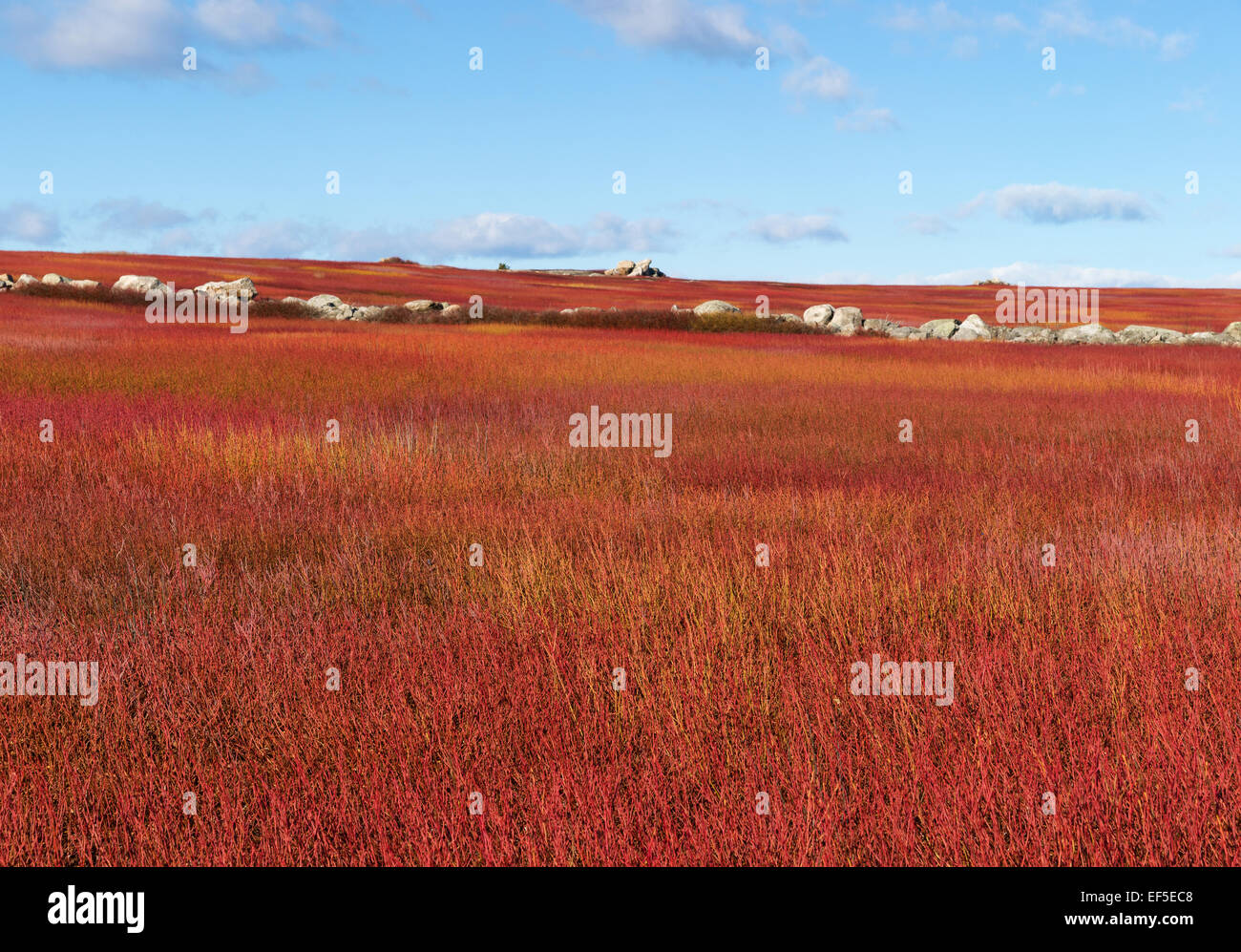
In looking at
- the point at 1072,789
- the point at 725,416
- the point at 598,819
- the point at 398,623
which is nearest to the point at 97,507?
the point at 398,623

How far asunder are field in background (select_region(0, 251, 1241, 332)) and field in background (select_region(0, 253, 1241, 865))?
38.1 meters

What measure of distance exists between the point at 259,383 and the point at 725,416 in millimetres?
7591

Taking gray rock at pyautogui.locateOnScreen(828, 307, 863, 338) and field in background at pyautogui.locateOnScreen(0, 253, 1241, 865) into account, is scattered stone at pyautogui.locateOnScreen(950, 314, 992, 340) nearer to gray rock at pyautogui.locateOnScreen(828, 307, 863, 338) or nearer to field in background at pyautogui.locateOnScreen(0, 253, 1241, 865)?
gray rock at pyautogui.locateOnScreen(828, 307, 863, 338)

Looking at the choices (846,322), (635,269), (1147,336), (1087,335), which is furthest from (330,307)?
(635,269)

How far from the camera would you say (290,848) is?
8.86ft

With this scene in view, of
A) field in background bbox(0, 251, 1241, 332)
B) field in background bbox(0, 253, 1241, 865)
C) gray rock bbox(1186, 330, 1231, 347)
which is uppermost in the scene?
field in background bbox(0, 251, 1241, 332)

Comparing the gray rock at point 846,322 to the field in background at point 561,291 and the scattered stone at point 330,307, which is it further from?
the scattered stone at point 330,307

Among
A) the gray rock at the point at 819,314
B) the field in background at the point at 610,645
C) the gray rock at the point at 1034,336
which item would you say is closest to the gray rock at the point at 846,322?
the gray rock at the point at 819,314

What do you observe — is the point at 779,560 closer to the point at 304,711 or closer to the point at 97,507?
the point at 304,711

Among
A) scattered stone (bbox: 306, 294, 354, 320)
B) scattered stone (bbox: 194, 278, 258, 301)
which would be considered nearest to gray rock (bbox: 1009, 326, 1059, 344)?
scattered stone (bbox: 306, 294, 354, 320)

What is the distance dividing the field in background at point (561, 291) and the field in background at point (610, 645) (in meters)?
38.1

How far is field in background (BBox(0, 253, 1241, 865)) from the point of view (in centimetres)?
276

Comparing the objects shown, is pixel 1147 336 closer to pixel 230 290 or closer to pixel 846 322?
pixel 846 322

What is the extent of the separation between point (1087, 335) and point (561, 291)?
33762 millimetres
